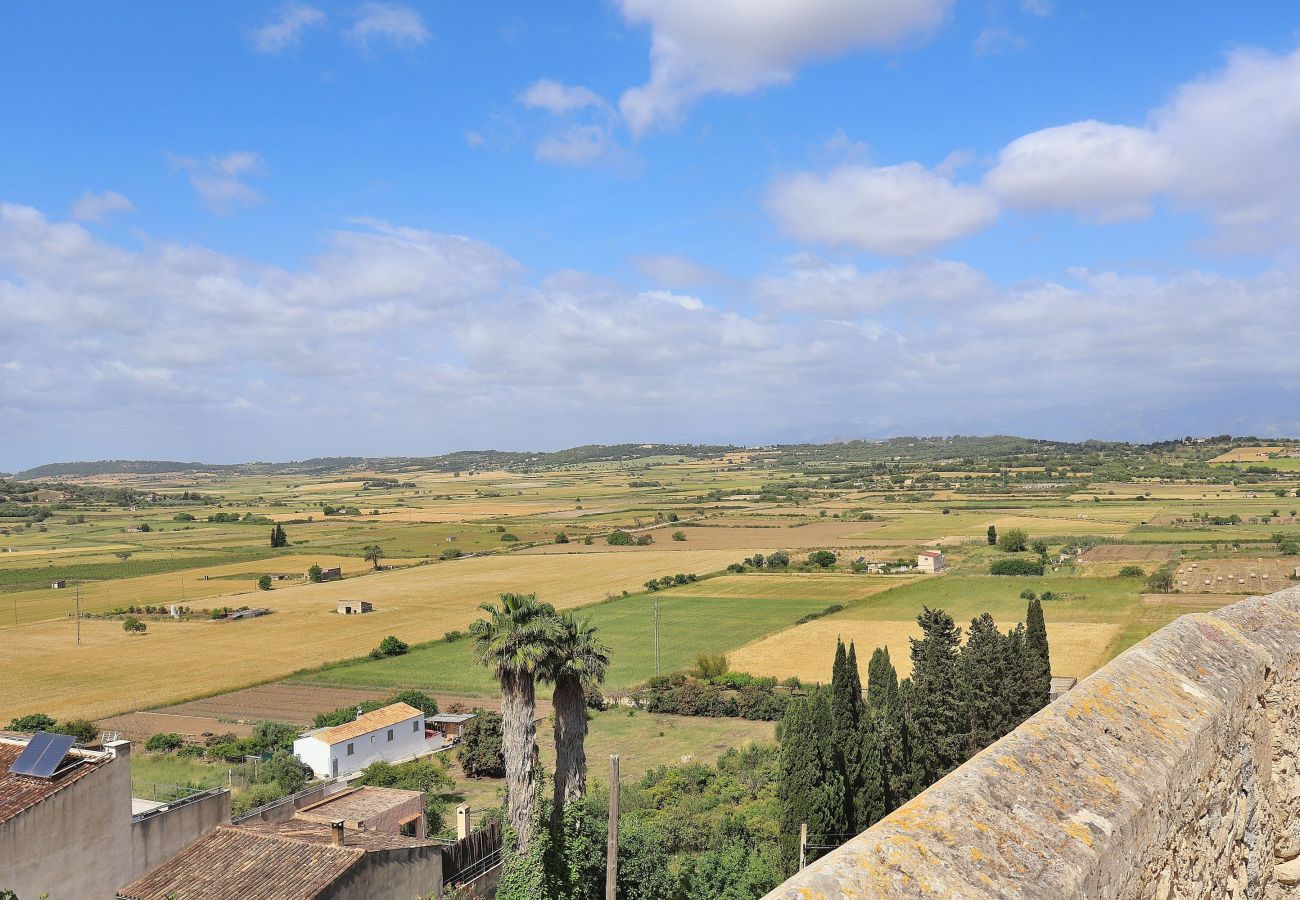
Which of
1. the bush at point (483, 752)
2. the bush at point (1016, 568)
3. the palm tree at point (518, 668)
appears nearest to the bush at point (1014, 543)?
the bush at point (1016, 568)

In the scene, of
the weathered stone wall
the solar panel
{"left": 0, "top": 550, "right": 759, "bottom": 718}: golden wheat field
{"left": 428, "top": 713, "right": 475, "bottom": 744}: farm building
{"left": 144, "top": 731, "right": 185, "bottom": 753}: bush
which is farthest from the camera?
{"left": 0, "top": 550, "right": 759, "bottom": 718}: golden wheat field

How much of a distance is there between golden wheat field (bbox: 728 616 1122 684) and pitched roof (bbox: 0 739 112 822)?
123 ft

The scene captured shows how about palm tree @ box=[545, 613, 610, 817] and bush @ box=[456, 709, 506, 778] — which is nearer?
palm tree @ box=[545, 613, 610, 817]

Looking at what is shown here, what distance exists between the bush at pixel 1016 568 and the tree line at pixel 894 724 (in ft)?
157

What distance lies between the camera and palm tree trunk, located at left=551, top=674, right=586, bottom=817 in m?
20.1

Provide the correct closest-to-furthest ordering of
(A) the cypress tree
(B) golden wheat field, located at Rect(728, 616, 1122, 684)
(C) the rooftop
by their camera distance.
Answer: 1. (C) the rooftop
2. (A) the cypress tree
3. (B) golden wheat field, located at Rect(728, 616, 1122, 684)

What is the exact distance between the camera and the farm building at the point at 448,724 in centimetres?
4194

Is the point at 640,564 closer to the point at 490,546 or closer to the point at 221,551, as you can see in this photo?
the point at 490,546

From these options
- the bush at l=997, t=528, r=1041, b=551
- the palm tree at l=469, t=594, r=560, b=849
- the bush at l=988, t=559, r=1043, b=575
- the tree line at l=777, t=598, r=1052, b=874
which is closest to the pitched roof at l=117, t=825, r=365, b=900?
the palm tree at l=469, t=594, r=560, b=849

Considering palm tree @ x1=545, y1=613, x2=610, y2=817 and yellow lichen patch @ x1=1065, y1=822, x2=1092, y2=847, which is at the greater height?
yellow lichen patch @ x1=1065, y1=822, x2=1092, y2=847

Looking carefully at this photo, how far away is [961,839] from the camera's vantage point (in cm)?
301

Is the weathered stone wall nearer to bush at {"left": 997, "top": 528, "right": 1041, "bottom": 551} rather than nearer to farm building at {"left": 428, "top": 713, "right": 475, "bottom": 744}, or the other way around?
farm building at {"left": 428, "top": 713, "right": 475, "bottom": 744}

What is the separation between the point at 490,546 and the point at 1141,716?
369 feet

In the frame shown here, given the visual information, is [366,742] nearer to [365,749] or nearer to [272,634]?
[365,749]
